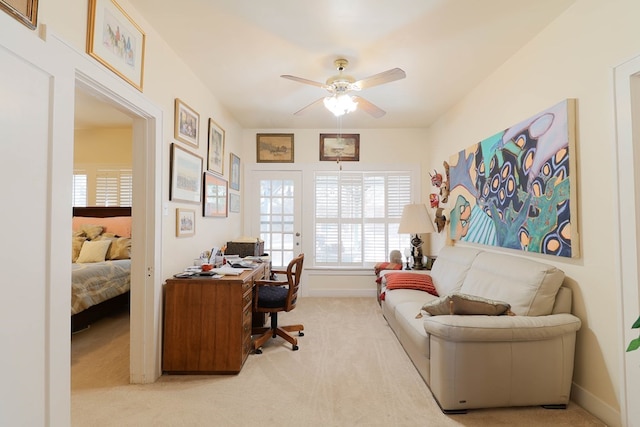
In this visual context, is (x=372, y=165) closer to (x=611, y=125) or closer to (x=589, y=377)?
(x=611, y=125)

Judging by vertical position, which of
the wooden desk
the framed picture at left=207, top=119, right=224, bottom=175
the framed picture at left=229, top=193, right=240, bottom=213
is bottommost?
the wooden desk

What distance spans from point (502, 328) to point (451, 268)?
4.57ft

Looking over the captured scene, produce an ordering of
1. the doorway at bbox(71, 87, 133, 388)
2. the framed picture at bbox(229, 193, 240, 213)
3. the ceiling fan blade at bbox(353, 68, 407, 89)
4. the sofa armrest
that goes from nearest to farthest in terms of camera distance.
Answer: the sofa armrest
the ceiling fan blade at bbox(353, 68, 407, 89)
the doorway at bbox(71, 87, 133, 388)
the framed picture at bbox(229, 193, 240, 213)

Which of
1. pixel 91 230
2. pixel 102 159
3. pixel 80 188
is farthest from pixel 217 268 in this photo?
pixel 80 188

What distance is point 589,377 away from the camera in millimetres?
2008

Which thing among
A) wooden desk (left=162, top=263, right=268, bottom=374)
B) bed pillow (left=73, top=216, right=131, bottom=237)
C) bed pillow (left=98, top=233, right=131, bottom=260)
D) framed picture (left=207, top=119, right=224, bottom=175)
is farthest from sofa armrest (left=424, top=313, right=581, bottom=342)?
bed pillow (left=73, top=216, right=131, bottom=237)

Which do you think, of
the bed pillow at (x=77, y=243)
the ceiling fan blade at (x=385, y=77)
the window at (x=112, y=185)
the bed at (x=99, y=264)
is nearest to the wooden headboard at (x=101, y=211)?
the bed at (x=99, y=264)

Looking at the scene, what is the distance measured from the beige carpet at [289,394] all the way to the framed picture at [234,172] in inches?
88.1

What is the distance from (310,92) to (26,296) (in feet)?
9.84

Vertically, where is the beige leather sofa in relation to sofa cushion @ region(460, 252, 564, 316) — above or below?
below

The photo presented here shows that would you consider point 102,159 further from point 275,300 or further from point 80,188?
point 275,300

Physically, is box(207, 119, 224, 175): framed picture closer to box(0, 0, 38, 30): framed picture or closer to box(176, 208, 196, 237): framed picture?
box(176, 208, 196, 237): framed picture

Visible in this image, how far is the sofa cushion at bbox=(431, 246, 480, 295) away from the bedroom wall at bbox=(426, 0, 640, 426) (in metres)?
0.76

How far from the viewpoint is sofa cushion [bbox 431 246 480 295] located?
3.06 meters
